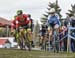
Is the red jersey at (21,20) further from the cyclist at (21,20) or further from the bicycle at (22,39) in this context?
the bicycle at (22,39)

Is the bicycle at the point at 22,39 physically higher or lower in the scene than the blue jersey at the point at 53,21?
lower

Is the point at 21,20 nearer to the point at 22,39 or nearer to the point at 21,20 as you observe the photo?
the point at 21,20

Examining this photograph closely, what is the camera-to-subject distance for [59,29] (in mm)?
16125

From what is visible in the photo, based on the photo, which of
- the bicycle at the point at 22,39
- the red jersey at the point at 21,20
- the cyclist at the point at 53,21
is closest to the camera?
the cyclist at the point at 53,21

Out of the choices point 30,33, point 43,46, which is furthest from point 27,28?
point 43,46

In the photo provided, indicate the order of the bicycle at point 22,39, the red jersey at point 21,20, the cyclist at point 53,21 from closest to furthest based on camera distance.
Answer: the cyclist at point 53,21
the red jersey at point 21,20
the bicycle at point 22,39

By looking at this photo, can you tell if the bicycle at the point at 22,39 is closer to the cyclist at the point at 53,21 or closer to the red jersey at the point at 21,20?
the red jersey at the point at 21,20

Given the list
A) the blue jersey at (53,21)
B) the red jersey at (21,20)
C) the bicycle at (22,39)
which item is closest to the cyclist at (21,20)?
the red jersey at (21,20)

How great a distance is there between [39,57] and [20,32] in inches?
242

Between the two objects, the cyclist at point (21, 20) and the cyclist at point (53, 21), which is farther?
the cyclist at point (21, 20)

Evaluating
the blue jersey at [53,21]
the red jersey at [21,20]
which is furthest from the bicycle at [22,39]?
the blue jersey at [53,21]

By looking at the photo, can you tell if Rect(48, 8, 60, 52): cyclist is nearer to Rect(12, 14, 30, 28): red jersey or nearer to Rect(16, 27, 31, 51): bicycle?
Rect(12, 14, 30, 28): red jersey

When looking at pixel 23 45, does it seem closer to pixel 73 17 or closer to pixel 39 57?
pixel 73 17

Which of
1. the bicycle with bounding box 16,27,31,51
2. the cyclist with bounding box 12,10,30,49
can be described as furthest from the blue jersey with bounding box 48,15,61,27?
the bicycle with bounding box 16,27,31,51
